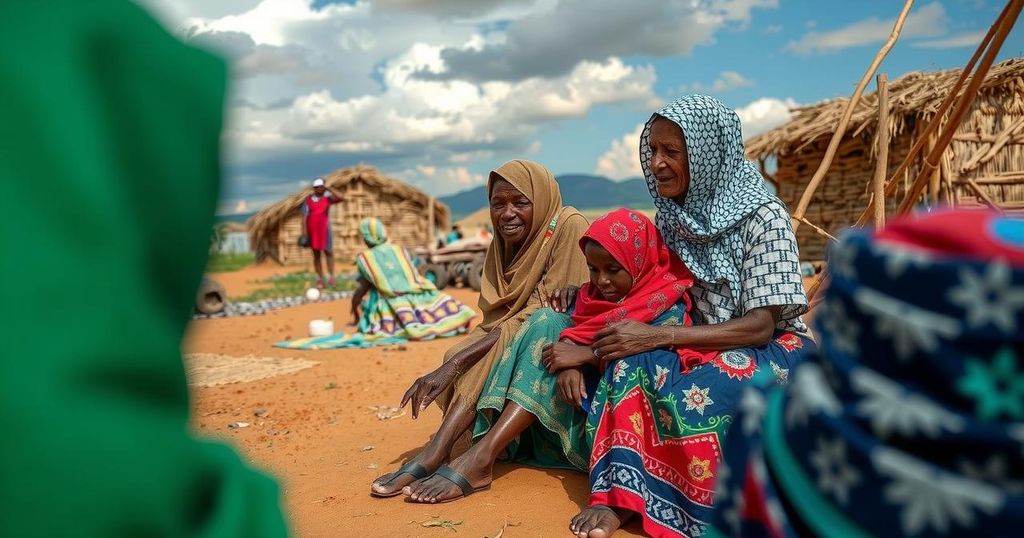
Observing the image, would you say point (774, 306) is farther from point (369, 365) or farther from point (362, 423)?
point (369, 365)

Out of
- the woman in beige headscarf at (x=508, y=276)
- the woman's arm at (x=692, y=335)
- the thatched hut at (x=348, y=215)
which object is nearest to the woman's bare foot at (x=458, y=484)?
the woman in beige headscarf at (x=508, y=276)

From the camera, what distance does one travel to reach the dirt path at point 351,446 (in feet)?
11.7

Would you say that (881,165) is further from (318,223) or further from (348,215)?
(348,215)

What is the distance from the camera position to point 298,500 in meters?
4.07

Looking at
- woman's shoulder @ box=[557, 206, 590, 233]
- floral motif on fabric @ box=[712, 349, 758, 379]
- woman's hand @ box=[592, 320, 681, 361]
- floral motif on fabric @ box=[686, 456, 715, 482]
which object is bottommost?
floral motif on fabric @ box=[686, 456, 715, 482]

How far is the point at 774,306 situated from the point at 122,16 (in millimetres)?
3035

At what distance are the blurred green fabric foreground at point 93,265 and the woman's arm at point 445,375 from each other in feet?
10.6

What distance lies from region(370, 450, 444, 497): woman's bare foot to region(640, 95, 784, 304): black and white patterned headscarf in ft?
5.39

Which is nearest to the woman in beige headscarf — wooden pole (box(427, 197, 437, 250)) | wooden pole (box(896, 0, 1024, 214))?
wooden pole (box(896, 0, 1024, 214))

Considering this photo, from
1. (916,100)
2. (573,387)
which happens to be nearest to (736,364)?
(573,387)

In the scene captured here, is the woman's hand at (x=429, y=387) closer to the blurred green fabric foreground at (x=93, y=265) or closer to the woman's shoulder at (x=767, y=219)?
the woman's shoulder at (x=767, y=219)

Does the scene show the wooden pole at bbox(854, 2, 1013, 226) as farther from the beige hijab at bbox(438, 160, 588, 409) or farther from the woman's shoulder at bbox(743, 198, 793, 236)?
the beige hijab at bbox(438, 160, 588, 409)

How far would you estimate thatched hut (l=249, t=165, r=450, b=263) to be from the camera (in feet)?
90.8

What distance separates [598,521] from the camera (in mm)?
3268
